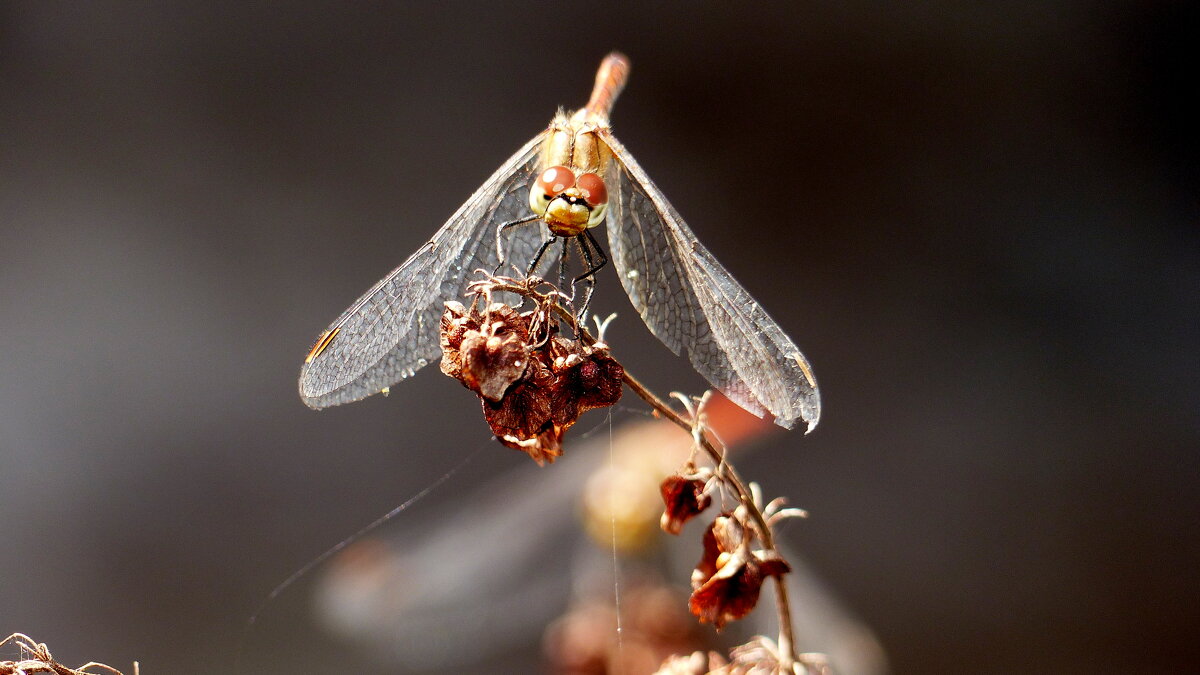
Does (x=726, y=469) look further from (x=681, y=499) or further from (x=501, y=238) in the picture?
(x=501, y=238)

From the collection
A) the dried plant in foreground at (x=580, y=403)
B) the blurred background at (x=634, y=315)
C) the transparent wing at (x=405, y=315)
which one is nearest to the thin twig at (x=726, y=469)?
the dried plant in foreground at (x=580, y=403)

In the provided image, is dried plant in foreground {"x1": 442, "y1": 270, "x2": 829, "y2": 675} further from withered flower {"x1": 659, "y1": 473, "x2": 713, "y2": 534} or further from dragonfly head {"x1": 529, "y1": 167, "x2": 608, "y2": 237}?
dragonfly head {"x1": 529, "y1": 167, "x2": 608, "y2": 237}

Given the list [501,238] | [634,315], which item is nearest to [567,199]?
[501,238]

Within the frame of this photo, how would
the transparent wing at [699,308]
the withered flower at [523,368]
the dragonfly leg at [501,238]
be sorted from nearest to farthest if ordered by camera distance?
1. the withered flower at [523,368]
2. the transparent wing at [699,308]
3. the dragonfly leg at [501,238]

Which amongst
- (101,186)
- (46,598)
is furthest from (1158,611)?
(101,186)

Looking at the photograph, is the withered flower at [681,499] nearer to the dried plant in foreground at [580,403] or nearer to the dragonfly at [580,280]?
the dried plant in foreground at [580,403]

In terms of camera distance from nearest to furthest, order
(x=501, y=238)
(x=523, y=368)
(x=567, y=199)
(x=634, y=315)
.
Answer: (x=523, y=368), (x=567, y=199), (x=501, y=238), (x=634, y=315)

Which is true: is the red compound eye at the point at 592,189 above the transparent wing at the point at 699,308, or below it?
above

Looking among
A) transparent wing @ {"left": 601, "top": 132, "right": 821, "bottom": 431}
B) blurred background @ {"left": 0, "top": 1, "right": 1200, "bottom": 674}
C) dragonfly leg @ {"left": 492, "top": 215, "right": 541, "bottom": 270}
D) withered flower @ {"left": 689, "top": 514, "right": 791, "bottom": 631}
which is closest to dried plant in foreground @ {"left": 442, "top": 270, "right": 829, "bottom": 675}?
withered flower @ {"left": 689, "top": 514, "right": 791, "bottom": 631}
